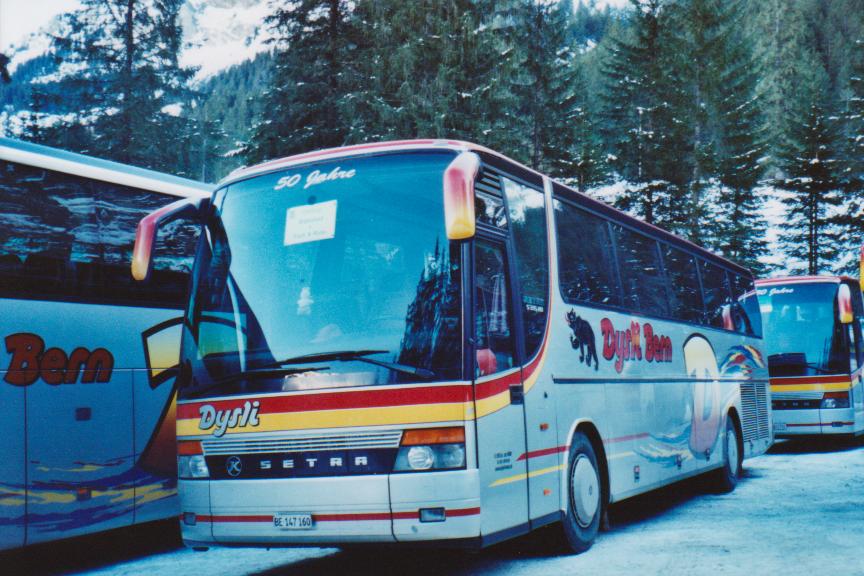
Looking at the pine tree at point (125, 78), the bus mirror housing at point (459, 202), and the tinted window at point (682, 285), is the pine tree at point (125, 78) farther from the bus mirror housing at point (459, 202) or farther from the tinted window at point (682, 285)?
the bus mirror housing at point (459, 202)

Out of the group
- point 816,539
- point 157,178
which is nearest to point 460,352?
point 816,539

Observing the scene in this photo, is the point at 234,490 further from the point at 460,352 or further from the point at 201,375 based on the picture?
the point at 460,352

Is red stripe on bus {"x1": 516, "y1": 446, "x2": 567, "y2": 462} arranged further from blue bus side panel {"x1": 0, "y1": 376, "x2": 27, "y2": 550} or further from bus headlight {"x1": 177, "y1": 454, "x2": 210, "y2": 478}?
blue bus side panel {"x1": 0, "y1": 376, "x2": 27, "y2": 550}

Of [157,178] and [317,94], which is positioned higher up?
[317,94]

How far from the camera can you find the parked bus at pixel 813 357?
16.4 meters

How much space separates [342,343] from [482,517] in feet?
4.71

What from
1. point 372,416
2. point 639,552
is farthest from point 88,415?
point 639,552

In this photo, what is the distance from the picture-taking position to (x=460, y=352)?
5.91m

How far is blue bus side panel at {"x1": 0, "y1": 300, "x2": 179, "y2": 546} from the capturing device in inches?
287

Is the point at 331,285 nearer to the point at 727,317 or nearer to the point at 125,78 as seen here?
the point at 727,317

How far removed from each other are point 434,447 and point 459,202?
158 centimetres

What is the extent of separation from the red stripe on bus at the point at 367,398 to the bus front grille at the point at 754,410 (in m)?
8.52

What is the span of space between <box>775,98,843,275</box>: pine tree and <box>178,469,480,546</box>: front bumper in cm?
5092

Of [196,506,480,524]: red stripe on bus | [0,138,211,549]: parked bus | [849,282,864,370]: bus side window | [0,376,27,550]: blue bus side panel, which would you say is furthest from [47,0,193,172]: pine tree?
[196,506,480,524]: red stripe on bus
